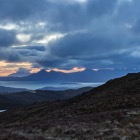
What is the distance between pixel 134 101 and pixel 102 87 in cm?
4859

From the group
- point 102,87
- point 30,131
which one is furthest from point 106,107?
point 102,87

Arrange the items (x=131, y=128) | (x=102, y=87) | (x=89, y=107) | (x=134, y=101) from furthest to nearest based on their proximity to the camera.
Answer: (x=102, y=87) < (x=89, y=107) < (x=134, y=101) < (x=131, y=128)

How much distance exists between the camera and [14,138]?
125ft

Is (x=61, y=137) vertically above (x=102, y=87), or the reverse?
(x=102, y=87)

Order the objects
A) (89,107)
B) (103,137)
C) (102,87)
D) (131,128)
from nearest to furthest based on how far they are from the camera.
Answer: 1. (103,137)
2. (131,128)
3. (89,107)
4. (102,87)

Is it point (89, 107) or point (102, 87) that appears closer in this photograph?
point (89, 107)

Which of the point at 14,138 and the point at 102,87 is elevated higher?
the point at 102,87

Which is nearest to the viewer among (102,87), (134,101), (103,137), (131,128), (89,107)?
(103,137)

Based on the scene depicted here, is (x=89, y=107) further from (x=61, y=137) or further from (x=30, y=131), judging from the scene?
(x=61, y=137)

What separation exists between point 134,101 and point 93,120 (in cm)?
2364

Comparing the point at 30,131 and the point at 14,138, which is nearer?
the point at 14,138

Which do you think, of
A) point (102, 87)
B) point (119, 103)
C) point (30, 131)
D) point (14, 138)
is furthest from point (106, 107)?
point (102, 87)

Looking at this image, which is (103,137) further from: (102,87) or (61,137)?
(102,87)

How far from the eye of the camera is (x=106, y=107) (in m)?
68.9
